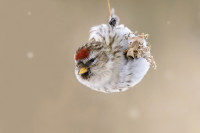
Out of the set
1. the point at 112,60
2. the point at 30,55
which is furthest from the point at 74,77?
the point at 112,60

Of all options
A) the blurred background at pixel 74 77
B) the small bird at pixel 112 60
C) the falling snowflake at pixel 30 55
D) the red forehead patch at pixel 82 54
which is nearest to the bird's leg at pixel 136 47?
the small bird at pixel 112 60

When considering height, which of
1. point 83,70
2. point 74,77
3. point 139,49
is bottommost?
point 83,70

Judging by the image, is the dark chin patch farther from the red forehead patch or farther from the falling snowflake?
the falling snowflake

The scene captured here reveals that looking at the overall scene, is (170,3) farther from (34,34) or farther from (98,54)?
(98,54)

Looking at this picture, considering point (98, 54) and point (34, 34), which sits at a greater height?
point (34, 34)

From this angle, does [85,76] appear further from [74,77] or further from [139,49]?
[74,77]

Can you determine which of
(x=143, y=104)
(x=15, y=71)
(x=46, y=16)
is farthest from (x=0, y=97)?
(x=143, y=104)

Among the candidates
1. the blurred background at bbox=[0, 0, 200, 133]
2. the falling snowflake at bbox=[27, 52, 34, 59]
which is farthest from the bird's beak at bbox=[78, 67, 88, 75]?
the falling snowflake at bbox=[27, 52, 34, 59]

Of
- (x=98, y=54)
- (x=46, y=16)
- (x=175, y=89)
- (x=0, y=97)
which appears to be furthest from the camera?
(x=175, y=89)
